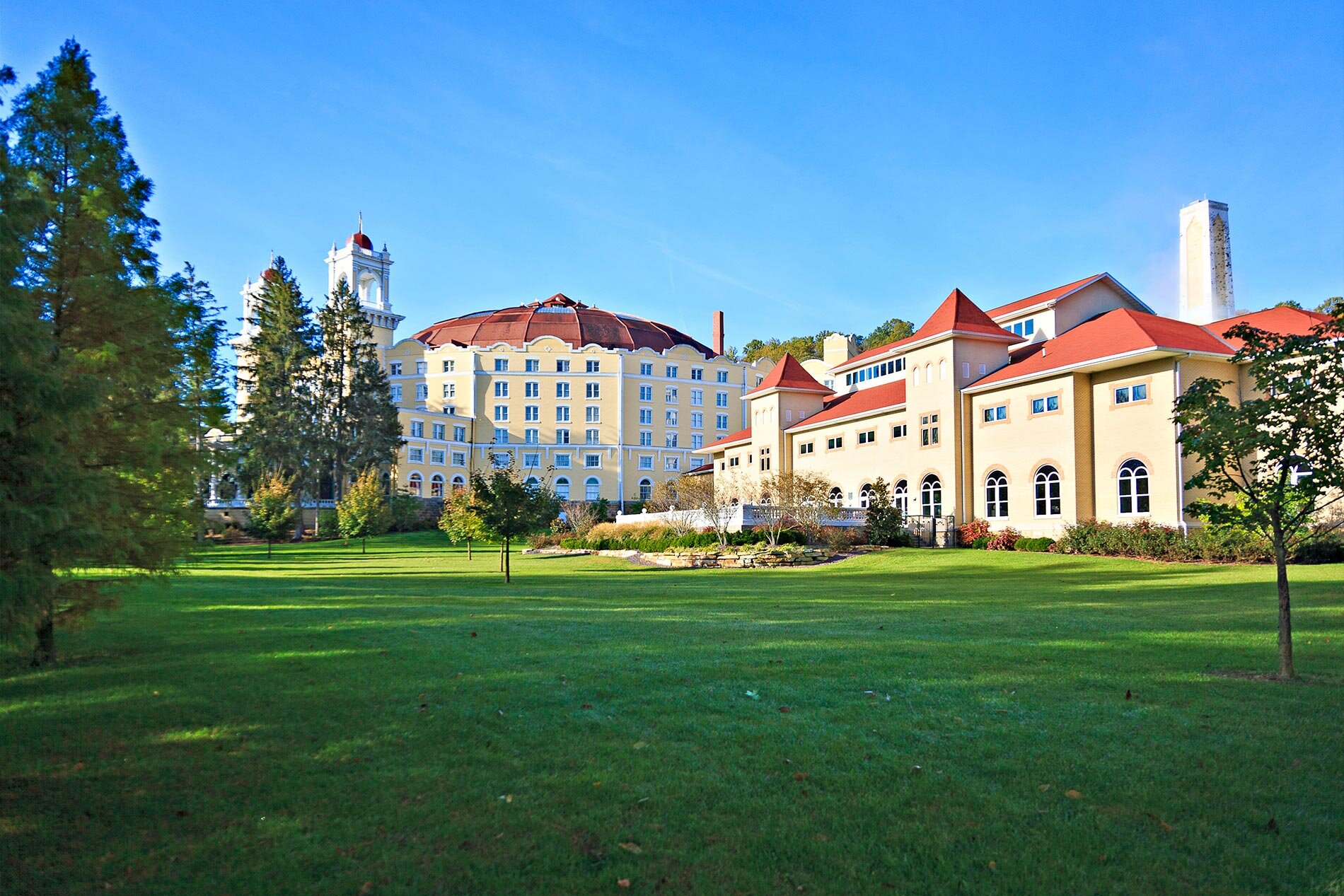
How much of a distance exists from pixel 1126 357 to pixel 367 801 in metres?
33.0

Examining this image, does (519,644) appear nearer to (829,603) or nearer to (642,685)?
(642,685)

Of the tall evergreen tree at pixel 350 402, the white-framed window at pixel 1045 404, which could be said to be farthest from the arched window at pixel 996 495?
the tall evergreen tree at pixel 350 402

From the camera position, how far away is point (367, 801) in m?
5.14

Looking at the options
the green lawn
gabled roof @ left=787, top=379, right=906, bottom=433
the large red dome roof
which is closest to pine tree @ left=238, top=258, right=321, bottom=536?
the large red dome roof

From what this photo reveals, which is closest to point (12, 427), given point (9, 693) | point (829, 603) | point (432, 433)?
point (9, 693)

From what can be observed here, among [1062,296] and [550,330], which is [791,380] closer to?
[1062,296]

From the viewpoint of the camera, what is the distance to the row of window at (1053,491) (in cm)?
3234

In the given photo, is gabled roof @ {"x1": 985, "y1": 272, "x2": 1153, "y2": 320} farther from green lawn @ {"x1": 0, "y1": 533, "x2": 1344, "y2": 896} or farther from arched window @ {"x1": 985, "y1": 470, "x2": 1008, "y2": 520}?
green lawn @ {"x1": 0, "y1": 533, "x2": 1344, "y2": 896}

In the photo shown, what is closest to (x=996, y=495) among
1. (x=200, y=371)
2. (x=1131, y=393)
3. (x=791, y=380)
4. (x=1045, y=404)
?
(x=1045, y=404)

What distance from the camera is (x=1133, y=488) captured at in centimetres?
3262

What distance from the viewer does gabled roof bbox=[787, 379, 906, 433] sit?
44.7 m

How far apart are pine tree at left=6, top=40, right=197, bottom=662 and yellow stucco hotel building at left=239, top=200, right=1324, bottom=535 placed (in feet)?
98.9

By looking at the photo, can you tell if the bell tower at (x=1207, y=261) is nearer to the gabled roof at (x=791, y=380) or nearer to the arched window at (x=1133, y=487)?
the arched window at (x=1133, y=487)

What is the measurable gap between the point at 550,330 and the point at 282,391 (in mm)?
26771
